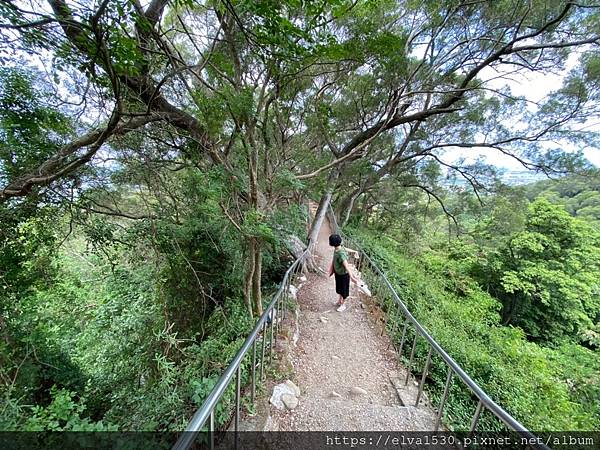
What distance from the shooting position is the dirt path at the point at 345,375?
7.90 feet

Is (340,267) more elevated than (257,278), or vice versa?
(340,267)

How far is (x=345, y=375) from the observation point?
332 cm

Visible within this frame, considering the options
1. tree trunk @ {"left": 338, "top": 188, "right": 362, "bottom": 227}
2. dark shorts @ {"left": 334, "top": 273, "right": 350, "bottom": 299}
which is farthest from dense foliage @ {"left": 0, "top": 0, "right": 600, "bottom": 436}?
tree trunk @ {"left": 338, "top": 188, "right": 362, "bottom": 227}

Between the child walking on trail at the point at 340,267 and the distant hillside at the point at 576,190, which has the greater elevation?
the distant hillside at the point at 576,190

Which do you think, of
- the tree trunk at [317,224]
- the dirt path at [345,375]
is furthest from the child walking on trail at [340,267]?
the tree trunk at [317,224]

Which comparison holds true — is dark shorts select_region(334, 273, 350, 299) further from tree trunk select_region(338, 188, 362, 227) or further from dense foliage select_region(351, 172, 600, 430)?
tree trunk select_region(338, 188, 362, 227)

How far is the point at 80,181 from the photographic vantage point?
Result: 3.38 metres

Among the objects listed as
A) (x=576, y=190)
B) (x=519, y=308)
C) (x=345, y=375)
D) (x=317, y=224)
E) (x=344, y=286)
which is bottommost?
(x=519, y=308)

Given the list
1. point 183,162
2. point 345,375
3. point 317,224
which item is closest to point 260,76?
point 183,162

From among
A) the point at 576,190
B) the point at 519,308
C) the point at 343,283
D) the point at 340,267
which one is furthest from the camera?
→ the point at 576,190

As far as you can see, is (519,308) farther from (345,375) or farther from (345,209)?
(345,375)

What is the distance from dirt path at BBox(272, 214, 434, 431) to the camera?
7.90 feet

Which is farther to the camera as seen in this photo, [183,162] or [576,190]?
[576,190]

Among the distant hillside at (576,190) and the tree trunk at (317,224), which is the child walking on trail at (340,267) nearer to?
the tree trunk at (317,224)
